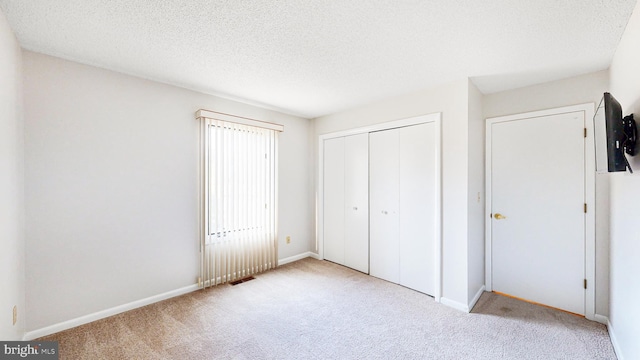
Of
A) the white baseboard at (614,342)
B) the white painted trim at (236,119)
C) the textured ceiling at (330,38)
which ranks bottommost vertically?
the white baseboard at (614,342)

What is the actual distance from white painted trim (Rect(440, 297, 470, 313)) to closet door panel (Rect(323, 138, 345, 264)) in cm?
157

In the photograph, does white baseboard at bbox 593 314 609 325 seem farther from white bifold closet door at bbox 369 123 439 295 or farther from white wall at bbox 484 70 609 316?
white bifold closet door at bbox 369 123 439 295

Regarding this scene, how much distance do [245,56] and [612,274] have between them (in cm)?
377

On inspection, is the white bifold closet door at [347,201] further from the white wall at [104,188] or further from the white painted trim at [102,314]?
the white painted trim at [102,314]

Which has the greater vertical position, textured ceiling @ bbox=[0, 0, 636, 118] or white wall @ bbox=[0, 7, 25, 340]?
textured ceiling @ bbox=[0, 0, 636, 118]

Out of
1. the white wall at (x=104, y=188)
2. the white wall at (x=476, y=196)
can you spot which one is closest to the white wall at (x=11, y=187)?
the white wall at (x=104, y=188)

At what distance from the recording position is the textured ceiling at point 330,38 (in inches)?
63.1

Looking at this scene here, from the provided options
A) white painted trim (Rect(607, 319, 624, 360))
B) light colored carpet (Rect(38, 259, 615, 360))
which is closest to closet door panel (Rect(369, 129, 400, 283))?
light colored carpet (Rect(38, 259, 615, 360))

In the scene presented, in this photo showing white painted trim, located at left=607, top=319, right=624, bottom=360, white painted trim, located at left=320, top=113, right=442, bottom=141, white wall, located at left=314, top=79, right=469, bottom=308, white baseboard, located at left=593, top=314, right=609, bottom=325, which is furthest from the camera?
white painted trim, located at left=320, top=113, right=442, bottom=141

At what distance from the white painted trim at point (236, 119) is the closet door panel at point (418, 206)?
183cm

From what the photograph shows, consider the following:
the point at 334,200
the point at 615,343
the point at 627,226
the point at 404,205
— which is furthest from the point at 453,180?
the point at 334,200

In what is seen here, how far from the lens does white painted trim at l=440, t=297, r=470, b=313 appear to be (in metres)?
2.64

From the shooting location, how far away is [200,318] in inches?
97.5

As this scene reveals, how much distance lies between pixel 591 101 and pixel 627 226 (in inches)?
55.1
